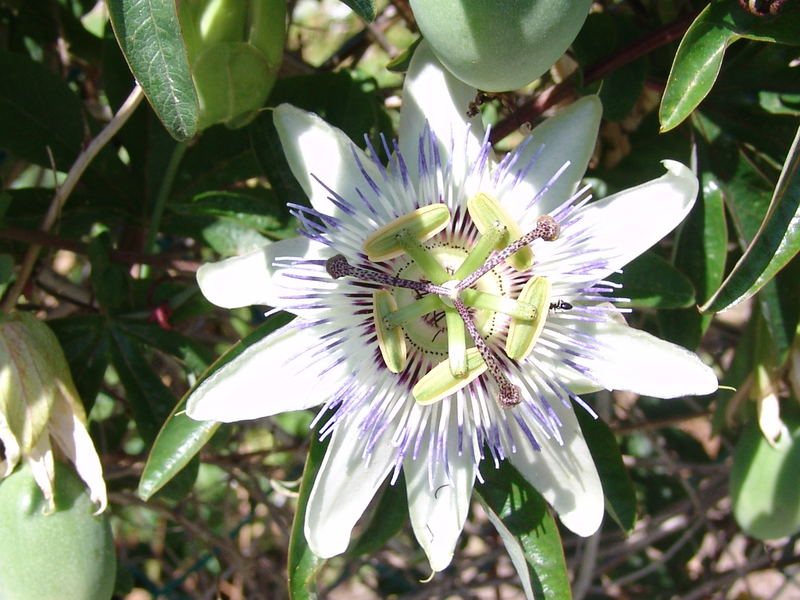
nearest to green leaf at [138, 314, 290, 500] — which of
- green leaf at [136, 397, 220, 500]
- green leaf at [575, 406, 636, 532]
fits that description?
green leaf at [136, 397, 220, 500]

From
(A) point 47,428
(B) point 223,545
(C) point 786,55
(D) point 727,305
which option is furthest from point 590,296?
(B) point 223,545

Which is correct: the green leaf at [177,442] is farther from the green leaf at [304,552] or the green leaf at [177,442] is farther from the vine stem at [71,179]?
the vine stem at [71,179]

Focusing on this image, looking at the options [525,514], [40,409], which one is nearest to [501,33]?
Result: [525,514]

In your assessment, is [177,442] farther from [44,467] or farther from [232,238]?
[232,238]

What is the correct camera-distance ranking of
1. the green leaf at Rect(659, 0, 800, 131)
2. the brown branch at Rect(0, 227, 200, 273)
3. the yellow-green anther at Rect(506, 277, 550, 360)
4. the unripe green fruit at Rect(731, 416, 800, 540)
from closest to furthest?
the green leaf at Rect(659, 0, 800, 131) → the yellow-green anther at Rect(506, 277, 550, 360) → the brown branch at Rect(0, 227, 200, 273) → the unripe green fruit at Rect(731, 416, 800, 540)

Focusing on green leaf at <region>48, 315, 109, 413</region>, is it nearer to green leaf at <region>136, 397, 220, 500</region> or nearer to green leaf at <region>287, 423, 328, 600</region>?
green leaf at <region>136, 397, 220, 500</region>

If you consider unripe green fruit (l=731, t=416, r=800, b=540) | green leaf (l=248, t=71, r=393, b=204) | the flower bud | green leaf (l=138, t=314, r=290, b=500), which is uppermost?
the flower bud
